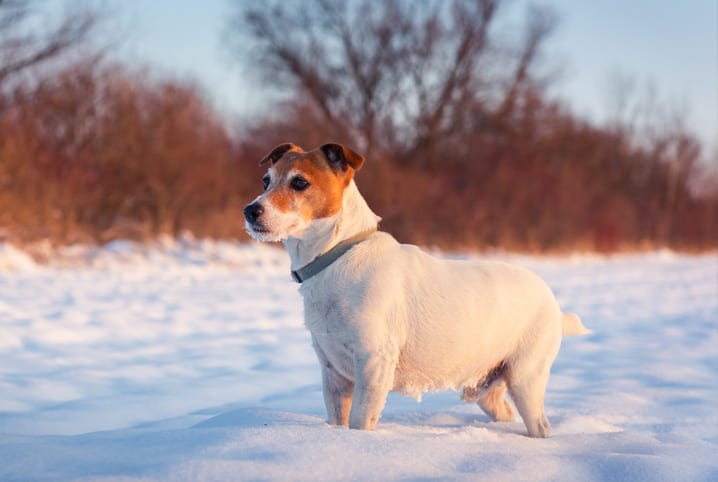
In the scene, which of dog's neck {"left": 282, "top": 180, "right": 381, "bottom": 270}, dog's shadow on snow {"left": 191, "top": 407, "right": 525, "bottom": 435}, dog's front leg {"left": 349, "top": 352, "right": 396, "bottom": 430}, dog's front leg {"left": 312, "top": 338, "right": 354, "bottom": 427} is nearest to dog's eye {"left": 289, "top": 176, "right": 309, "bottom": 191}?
dog's neck {"left": 282, "top": 180, "right": 381, "bottom": 270}

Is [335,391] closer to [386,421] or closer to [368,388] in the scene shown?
[368,388]

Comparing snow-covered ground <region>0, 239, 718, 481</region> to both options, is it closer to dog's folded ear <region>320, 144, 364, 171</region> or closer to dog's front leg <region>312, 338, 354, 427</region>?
dog's front leg <region>312, 338, 354, 427</region>

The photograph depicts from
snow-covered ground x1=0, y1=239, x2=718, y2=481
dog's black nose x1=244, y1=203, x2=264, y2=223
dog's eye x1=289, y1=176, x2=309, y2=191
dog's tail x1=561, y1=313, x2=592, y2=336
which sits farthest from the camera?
dog's tail x1=561, y1=313, x2=592, y2=336

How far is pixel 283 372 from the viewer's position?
248 inches

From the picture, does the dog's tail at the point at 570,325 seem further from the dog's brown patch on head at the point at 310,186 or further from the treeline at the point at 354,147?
the treeline at the point at 354,147

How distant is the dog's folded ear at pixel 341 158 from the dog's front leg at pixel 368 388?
0.99 m

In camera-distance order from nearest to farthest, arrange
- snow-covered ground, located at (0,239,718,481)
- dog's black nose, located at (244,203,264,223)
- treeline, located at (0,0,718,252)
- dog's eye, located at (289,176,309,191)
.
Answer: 1. snow-covered ground, located at (0,239,718,481)
2. dog's black nose, located at (244,203,264,223)
3. dog's eye, located at (289,176,309,191)
4. treeline, located at (0,0,718,252)

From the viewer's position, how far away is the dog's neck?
3916 millimetres

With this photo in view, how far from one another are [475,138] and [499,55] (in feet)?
11.7

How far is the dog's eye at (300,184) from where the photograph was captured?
389 cm

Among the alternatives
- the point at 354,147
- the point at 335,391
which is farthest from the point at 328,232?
the point at 354,147

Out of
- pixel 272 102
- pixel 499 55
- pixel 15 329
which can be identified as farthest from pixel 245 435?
pixel 499 55

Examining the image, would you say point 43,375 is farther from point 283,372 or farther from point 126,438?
point 126,438

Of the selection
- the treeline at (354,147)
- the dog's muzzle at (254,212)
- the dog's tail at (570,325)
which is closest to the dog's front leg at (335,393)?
the dog's muzzle at (254,212)
